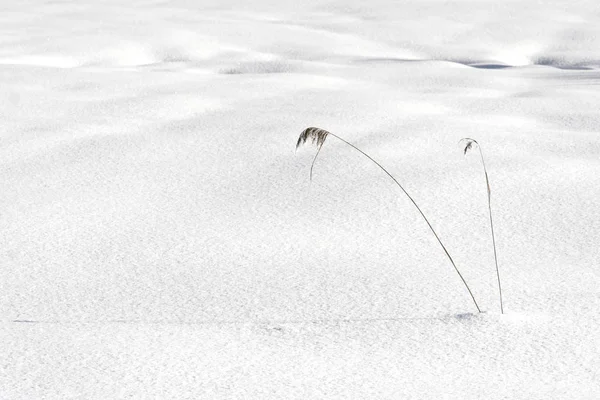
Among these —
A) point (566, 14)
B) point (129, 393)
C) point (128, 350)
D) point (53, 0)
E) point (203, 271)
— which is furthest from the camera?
point (53, 0)

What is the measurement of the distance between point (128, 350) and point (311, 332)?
27 centimetres

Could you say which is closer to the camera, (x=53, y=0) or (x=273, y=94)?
(x=273, y=94)

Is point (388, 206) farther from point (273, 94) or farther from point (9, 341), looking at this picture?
point (273, 94)

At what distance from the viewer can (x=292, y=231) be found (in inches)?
71.4

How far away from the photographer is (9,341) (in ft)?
4.37

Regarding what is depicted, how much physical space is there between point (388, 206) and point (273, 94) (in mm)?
1063

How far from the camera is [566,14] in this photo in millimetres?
4617

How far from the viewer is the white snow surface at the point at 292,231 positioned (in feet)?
4.11

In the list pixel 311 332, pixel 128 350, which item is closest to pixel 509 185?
pixel 311 332

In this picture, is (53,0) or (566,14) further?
(53,0)

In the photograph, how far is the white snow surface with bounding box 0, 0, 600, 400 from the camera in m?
1.25

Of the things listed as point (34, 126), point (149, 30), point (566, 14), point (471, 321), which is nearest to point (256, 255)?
point (471, 321)

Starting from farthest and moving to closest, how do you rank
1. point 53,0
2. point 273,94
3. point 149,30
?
point 53,0 → point 149,30 → point 273,94

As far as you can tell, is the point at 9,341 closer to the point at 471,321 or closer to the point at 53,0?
the point at 471,321
